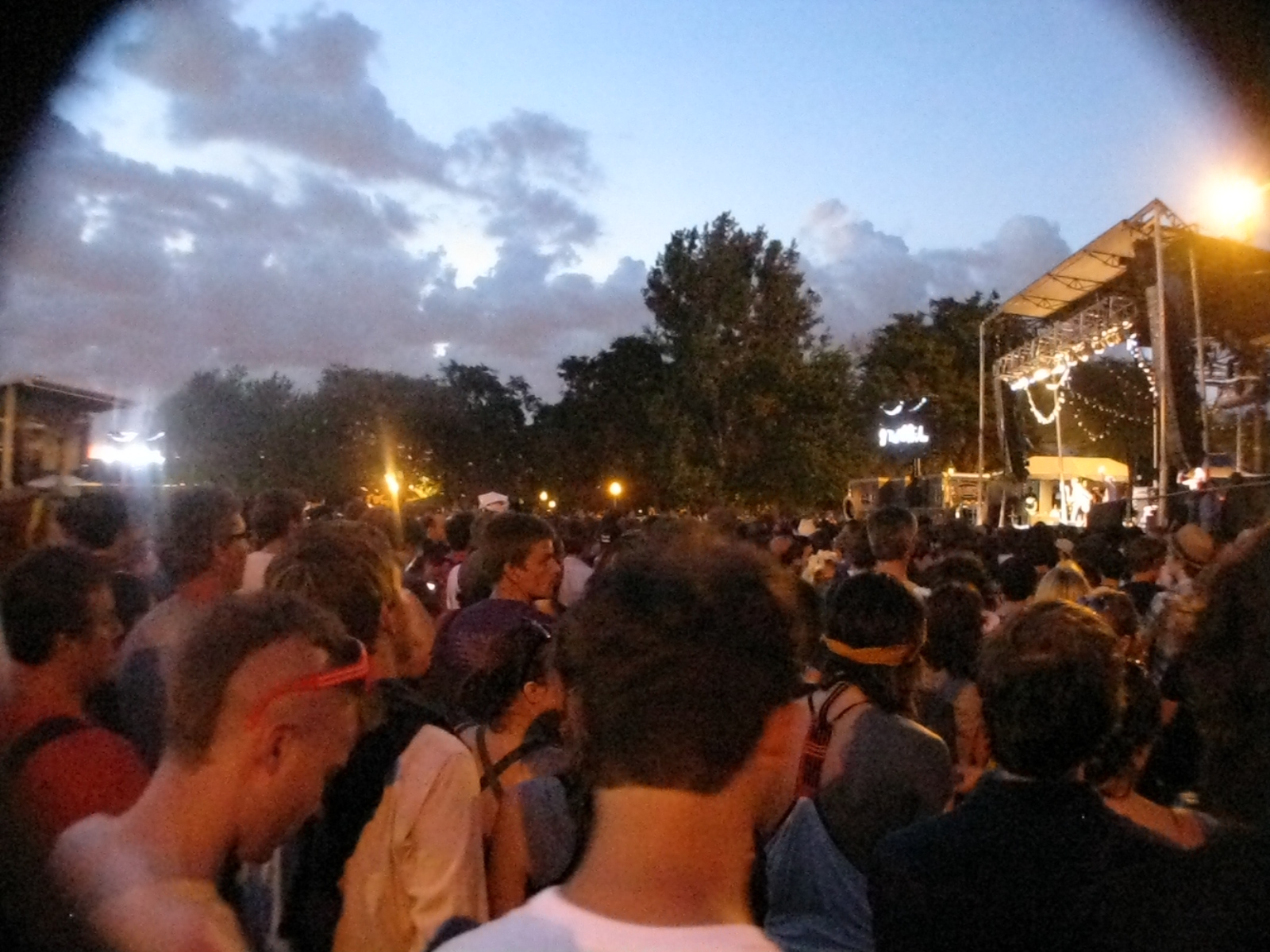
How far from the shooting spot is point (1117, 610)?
452 centimetres

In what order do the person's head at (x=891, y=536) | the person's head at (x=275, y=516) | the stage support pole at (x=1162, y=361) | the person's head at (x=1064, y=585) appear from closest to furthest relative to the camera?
the person's head at (x=1064, y=585) → the person's head at (x=275, y=516) → the person's head at (x=891, y=536) → the stage support pole at (x=1162, y=361)

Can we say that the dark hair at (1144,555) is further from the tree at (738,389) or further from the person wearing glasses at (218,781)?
the tree at (738,389)

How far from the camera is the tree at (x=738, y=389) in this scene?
33906mm

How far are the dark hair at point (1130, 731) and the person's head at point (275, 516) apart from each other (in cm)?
389

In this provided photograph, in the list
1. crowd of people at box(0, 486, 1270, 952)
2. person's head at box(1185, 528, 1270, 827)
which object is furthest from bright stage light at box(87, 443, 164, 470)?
person's head at box(1185, 528, 1270, 827)

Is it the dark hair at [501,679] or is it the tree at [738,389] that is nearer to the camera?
the dark hair at [501,679]

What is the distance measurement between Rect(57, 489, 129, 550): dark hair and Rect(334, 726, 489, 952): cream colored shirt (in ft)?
9.74

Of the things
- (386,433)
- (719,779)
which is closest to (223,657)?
(719,779)

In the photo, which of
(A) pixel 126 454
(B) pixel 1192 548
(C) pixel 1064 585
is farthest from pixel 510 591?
(A) pixel 126 454

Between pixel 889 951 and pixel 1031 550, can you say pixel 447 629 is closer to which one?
pixel 889 951

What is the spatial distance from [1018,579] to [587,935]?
16.7 feet

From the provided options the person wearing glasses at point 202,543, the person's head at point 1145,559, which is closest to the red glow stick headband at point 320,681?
the person wearing glasses at point 202,543

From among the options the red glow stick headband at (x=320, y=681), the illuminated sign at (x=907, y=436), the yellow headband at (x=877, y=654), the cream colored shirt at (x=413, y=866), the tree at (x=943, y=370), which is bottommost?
the cream colored shirt at (x=413, y=866)

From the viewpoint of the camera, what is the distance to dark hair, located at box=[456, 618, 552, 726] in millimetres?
2820
